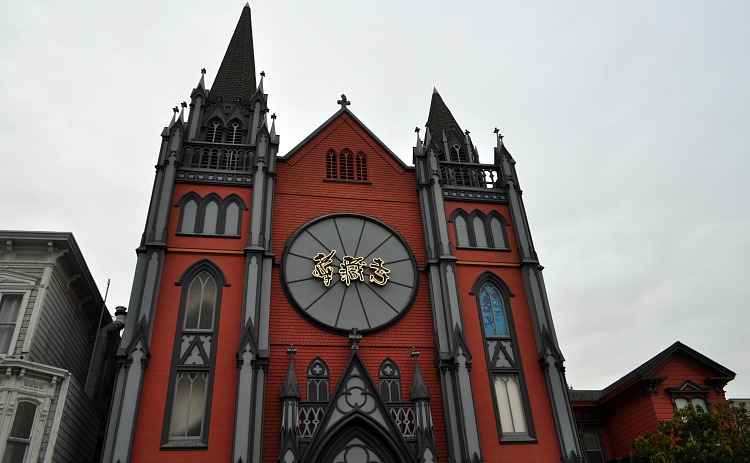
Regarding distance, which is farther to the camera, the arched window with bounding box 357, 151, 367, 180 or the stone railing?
the arched window with bounding box 357, 151, 367, 180

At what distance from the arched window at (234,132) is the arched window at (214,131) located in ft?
1.31

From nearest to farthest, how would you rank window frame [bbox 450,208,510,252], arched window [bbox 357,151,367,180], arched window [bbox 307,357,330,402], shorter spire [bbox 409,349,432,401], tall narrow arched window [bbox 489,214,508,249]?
shorter spire [bbox 409,349,432,401] < arched window [bbox 307,357,330,402] < window frame [bbox 450,208,510,252] < tall narrow arched window [bbox 489,214,508,249] < arched window [bbox 357,151,367,180]

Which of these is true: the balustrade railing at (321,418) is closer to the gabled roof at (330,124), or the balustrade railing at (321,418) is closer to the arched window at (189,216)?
the arched window at (189,216)

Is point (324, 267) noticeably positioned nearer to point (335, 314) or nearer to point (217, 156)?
point (335, 314)

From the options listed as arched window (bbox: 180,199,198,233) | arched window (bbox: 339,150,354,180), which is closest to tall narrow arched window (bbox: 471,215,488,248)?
arched window (bbox: 339,150,354,180)

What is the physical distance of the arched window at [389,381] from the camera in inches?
764

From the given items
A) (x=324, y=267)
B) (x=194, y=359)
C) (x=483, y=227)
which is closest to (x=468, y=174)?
(x=483, y=227)

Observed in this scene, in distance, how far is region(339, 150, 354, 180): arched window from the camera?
980 inches

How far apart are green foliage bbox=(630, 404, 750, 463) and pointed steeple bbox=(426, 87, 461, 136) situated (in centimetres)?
1697

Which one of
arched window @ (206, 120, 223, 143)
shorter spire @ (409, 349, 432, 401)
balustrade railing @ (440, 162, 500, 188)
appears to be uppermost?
arched window @ (206, 120, 223, 143)

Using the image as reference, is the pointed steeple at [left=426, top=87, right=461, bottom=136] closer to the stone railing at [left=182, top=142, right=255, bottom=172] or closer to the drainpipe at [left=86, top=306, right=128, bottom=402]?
the stone railing at [left=182, top=142, right=255, bottom=172]

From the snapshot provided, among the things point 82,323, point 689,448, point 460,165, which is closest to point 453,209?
point 460,165

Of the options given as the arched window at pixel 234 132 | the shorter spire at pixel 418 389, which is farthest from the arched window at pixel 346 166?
the shorter spire at pixel 418 389

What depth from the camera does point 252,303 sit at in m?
19.6
